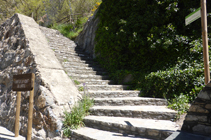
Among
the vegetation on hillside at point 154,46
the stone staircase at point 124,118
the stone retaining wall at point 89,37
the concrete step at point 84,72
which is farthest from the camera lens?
the stone retaining wall at point 89,37

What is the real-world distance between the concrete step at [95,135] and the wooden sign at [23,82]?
1.31m

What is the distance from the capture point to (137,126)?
2.81 m

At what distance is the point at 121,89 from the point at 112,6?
3419 mm

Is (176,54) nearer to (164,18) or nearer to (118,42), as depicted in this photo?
(164,18)

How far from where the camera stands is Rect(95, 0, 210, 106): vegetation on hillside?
3.91 metres

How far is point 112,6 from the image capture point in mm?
6254

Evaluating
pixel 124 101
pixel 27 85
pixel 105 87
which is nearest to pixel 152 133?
pixel 124 101

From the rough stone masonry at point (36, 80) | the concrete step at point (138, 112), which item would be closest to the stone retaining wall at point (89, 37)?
the rough stone masonry at point (36, 80)

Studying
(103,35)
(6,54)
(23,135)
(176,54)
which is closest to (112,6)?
(103,35)

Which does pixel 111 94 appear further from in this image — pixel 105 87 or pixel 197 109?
pixel 197 109

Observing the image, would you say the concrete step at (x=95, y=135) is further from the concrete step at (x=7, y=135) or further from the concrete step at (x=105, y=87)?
the concrete step at (x=105, y=87)

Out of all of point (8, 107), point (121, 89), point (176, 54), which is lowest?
point (8, 107)

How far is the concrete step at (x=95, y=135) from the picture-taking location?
9.07ft

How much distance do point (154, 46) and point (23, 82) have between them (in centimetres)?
375
